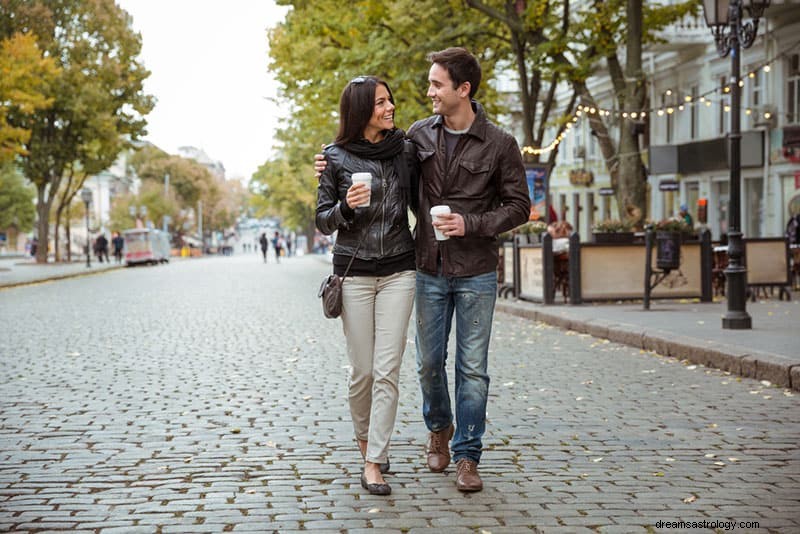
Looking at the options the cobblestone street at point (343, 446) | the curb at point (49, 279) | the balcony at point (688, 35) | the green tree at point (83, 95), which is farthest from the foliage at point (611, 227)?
the green tree at point (83, 95)

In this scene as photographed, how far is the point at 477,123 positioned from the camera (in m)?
5.84

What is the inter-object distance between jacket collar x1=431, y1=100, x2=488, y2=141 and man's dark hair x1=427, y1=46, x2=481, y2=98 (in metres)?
0.13

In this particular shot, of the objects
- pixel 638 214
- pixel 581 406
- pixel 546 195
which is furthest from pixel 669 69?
pixel 581 406

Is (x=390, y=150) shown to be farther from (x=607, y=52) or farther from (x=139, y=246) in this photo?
(x=139, y=246)

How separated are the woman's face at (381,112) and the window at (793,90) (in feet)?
93.7

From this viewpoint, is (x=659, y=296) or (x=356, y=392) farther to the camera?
(x=659, y=296)

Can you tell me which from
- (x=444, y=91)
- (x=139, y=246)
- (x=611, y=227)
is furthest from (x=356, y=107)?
(x=139, y=246)

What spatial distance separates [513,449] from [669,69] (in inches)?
1429

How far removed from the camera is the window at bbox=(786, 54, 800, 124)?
3209 centimetres

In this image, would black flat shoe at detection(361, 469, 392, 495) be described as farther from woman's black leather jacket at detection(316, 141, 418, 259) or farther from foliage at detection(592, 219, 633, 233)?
foliage at detection(592, 219, 633, 233)

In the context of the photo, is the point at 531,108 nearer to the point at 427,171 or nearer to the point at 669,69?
the point at 669,69

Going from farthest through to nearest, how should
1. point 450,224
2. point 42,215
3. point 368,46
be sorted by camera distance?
1. point 42,215
2. point 368,46
3. point 450,224

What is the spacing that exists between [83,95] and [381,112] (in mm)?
45445

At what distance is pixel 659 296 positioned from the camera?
19078 mm
